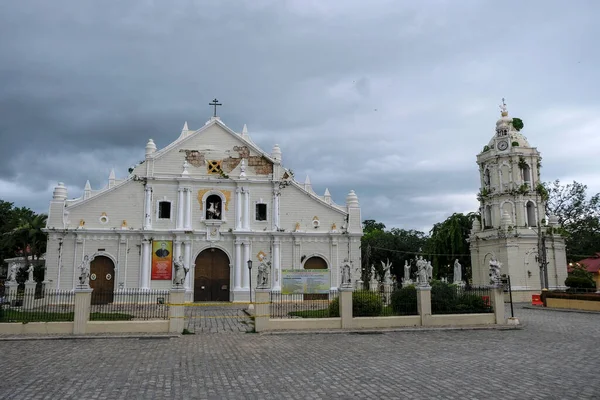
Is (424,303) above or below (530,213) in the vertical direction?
below

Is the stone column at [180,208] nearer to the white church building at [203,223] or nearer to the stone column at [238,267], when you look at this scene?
the white church building at [203,223]

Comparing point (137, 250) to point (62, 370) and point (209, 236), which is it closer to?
point (209, 236)

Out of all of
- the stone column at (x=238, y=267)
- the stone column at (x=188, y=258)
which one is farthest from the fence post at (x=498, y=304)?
the stone column at (x=188, y=258)

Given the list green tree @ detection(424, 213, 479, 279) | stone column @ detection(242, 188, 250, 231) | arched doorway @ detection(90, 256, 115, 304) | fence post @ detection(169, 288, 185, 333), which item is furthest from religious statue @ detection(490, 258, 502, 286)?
green tree @ detection(424, 213, 479, 279)

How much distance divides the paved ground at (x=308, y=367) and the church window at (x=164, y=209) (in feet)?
56.7

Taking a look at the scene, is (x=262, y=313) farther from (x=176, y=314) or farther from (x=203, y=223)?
(x=203, y=223)

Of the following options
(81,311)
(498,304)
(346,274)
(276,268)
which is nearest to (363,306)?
(346,274)

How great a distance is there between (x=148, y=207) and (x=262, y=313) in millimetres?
Result: 17406

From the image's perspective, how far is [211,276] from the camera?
3188 cm

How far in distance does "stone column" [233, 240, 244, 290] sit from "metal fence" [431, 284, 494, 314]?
50.4ft

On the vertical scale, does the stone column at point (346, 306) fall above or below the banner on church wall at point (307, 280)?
below

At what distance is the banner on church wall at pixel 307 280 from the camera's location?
23703 millimetres

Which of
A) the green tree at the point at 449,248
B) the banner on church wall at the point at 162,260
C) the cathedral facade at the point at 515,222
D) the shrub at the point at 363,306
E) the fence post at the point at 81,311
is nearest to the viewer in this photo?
the fence post at the point at 81,311

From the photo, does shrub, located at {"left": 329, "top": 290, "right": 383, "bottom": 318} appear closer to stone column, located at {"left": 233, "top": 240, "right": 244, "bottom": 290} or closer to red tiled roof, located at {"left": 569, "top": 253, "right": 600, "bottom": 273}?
stone column, located at {"left": 233, "top": 240, "right": 244, "bottom": 290}
